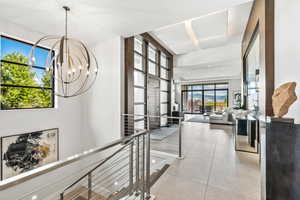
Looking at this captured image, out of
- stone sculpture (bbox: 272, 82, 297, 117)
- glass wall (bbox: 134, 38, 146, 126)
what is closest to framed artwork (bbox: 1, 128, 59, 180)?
glass wall (bbox: 134, 38, 146, 126)

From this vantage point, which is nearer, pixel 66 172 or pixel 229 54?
pixel 66 172

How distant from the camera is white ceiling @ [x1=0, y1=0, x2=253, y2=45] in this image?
2.51 metres

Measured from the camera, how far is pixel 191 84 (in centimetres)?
1341

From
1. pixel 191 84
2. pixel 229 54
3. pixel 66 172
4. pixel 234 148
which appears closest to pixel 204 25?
pixel 229 54

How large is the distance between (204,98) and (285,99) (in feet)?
40.2

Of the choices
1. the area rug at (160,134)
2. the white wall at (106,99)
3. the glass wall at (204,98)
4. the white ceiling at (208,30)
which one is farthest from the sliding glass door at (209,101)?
the white wall at (106,99)

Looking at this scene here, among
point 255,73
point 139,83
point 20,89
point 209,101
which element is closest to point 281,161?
point 255,73

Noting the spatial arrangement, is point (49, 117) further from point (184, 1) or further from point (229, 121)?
point (229, 121)

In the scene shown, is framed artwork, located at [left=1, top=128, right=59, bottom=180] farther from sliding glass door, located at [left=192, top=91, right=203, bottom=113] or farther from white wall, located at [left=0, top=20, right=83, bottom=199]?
sliding glass door, located at [left=192, top=91, right=203, bottom=113]

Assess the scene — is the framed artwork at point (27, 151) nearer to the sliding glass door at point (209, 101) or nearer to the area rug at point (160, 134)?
the area rug at point (160, 134)

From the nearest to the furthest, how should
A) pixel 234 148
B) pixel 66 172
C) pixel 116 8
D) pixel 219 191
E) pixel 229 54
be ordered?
pixel 219 191 < pixel 116 8 < pixel 234 148 < pixel 66 172 < pixel 229 54

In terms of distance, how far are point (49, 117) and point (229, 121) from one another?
743 centimetres

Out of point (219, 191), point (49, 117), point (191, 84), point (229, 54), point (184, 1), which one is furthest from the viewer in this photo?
point (191, 84)

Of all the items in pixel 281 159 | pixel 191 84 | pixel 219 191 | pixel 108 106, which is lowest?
pixel 219 191
